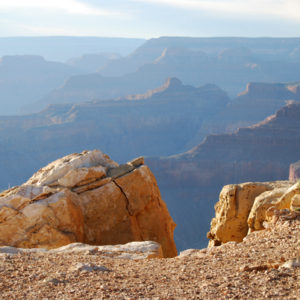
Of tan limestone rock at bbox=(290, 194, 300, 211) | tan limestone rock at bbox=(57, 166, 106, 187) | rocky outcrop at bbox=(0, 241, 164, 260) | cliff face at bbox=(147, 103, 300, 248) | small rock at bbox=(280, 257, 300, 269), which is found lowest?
cliff face at bbox=(147, 103, 300, 248)

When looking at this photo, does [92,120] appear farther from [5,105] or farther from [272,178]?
[5,105]

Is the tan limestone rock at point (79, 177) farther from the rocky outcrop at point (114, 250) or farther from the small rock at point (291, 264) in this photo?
Result: the small rock at point (291, 264)

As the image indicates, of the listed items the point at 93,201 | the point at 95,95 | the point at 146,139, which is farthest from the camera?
the point at 95,95

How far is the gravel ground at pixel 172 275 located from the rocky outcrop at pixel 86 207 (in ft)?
12.3

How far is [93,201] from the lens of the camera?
38.5 ft

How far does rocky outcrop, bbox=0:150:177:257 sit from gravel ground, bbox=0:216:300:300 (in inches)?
148

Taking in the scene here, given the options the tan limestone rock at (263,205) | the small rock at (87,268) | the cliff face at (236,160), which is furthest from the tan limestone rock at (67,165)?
the cliff face at (236,160)

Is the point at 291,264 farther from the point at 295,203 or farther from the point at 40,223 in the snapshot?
the point at 40,223

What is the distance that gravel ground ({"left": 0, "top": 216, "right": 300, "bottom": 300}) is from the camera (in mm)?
4816

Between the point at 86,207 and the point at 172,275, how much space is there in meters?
6.31

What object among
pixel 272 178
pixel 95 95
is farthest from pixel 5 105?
pixel 272 178

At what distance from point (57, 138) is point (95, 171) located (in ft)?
277

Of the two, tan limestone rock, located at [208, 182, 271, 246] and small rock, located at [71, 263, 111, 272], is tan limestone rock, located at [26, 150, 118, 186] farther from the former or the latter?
small rock, located at [71, 263, 111, 272]

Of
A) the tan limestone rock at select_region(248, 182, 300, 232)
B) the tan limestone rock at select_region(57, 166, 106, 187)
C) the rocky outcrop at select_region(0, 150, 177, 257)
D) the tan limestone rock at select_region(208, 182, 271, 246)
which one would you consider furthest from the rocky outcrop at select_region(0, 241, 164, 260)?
the tan limestone rock at select_region(57, 166, 106, 187)
